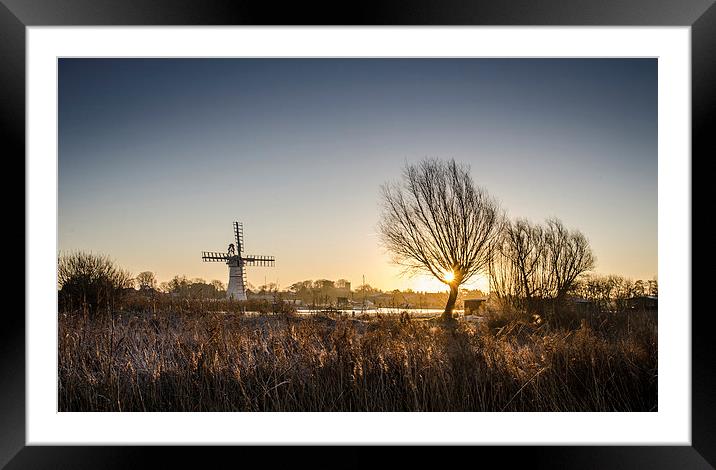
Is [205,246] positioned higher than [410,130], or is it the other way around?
[410,130]

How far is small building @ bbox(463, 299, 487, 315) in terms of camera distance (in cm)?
546

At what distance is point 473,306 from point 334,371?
2709 mm

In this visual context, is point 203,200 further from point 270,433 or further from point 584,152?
point 584,152

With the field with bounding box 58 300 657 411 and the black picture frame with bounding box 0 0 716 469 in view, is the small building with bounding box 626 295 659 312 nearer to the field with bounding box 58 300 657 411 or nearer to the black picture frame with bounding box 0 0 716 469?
the field with bounding box 58 300 657 411

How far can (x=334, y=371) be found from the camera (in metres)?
3.31

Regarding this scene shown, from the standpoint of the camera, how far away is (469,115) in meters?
4.75

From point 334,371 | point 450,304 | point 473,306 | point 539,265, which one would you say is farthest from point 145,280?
point 539,265

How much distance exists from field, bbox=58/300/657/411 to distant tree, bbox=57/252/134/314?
126 centimetres

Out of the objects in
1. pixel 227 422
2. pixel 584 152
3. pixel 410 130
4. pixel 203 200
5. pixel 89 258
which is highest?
pixel 410 130

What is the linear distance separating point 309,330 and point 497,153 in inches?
104

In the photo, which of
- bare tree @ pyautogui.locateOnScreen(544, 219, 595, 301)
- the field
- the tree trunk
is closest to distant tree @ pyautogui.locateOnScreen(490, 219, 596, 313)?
bare tree @ pyautogui.locateOnScreen(544, 219, 595, 301)

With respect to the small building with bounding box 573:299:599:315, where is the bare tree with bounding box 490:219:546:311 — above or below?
above

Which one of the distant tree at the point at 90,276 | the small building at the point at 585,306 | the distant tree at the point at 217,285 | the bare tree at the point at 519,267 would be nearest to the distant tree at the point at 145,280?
the distant tree at the point at 90,276
